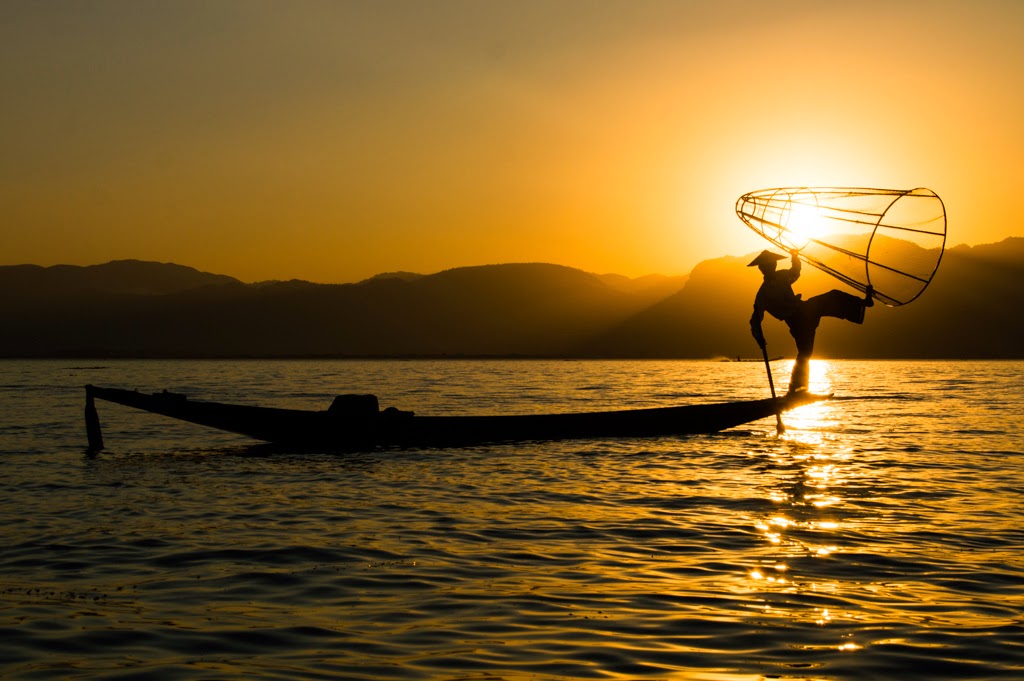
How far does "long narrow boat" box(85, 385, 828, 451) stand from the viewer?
91.5 ft

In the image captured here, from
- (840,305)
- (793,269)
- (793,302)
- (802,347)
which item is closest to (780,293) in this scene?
(793,302)

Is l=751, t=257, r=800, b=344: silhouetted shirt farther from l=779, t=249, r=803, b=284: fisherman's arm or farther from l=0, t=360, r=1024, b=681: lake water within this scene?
l=0, t=360, r=1024, b=681: lake water

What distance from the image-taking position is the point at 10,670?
8.73 meters

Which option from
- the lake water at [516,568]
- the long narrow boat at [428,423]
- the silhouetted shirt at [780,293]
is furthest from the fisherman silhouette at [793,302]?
the lake water at [516,568]

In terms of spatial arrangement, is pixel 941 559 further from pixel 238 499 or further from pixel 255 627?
pixel 238 499

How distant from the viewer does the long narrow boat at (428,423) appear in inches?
1097

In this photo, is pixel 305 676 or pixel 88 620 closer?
pixel 305 676

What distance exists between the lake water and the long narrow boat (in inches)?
85.8

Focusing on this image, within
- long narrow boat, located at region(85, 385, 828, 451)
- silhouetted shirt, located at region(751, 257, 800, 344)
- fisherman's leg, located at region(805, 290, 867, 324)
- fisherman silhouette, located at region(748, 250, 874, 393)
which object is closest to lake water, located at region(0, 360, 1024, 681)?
long narrow boat, located at region(85, 385, 828, 451)

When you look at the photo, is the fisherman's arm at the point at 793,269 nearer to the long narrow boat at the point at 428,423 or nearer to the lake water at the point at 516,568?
the long narrow boat at the point at 428,423

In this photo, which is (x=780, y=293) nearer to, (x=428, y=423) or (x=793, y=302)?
(x=793, y=302)

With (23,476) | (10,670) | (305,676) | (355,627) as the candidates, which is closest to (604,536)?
(355,627)

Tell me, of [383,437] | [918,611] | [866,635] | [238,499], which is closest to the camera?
[866,635]

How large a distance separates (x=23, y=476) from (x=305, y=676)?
1846 cm
